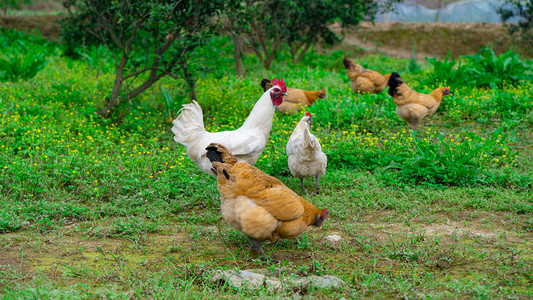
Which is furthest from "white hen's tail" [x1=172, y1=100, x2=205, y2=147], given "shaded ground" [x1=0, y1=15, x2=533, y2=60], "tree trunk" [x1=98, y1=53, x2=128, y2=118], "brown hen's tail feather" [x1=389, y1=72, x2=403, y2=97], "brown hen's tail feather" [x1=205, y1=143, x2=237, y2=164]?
"shaded ground" [x1=0, y1=15, x2=533, y2=60]

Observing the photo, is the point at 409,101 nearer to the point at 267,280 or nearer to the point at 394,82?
the point at 394,82

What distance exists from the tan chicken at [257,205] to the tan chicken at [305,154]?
1.53 m

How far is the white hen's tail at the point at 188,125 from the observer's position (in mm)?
5461

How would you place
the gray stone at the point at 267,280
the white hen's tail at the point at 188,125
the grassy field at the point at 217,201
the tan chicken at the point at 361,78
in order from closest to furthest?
the gray stone at the point at 267,280
the grassy field at the point at 217,201
the white hen's tail at the point at 188,125
the tan chicken at the point at 361,78

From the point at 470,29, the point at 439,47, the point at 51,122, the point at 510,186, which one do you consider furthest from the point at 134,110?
the point at 470,29

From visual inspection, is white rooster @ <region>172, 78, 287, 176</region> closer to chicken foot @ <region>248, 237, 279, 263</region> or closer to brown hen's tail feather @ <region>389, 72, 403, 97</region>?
chicken foot @ <region>248, 237, 279, 263</region>

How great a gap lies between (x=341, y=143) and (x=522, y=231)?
9.09 ft

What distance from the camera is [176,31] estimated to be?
7648 mm

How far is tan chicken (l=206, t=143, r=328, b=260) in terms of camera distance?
3922 millimetres

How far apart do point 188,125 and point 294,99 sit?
152 inches

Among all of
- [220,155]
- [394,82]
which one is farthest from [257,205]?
[394,82]

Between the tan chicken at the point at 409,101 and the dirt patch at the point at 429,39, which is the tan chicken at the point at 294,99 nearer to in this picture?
the tan chicken at the point at 409,101

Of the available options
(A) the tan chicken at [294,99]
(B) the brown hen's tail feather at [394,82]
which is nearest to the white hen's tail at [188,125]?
(A) the tan chicken at [294,99]

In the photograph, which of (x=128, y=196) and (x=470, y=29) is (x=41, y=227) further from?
(x=470, y=29)
